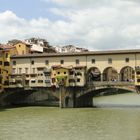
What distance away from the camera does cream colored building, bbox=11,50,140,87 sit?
4790cm

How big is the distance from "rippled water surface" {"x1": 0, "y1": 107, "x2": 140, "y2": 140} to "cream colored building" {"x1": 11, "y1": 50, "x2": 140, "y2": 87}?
8.72 metres

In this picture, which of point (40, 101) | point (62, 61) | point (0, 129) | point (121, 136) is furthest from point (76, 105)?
point (121, 136)

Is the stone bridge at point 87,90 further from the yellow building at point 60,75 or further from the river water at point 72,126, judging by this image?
the river water at point 72,126

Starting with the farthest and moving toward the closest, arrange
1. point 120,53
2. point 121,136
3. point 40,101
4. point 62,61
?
point 40,101 < point 62,61 < point 120,53 < point 121,136

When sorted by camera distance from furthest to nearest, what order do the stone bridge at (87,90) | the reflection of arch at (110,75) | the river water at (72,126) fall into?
the reflection of arch at (110,75)
the stone bridge at (87,90)
the river water at (72,126)

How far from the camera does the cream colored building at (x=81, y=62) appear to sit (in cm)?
4790

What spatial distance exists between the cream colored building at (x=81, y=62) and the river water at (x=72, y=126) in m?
8.73

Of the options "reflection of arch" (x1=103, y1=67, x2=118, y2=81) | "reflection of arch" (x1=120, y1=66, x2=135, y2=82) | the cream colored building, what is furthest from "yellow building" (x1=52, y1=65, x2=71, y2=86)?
"reflection of arch" (x1=103, y1=67, x2=118, y2=81)

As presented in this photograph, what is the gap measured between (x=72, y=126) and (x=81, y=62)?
65.3ft

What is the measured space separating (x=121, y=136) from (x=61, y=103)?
22643 mm

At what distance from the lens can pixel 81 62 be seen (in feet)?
165

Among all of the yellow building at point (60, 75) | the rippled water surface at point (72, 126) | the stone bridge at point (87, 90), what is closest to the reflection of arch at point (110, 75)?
the stone bridge at point (87, 90)

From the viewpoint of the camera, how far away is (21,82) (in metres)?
51.6

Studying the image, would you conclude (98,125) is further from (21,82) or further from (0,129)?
(21,82)
